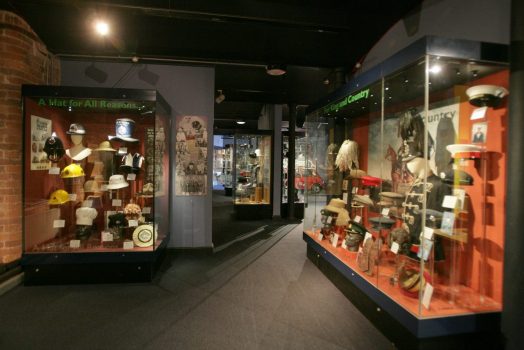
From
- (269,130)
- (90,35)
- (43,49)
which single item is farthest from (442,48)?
(269,130)

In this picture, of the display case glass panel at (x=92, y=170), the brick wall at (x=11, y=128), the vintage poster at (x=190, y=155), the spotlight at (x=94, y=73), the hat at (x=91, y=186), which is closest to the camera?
the brick wall at (x=11, y=128)

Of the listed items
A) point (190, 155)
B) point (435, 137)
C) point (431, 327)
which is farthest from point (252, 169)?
point (431, 327)

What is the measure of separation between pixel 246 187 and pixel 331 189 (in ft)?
13.5

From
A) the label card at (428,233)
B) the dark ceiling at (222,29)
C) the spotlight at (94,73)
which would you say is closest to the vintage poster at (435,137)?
the label card at (428,233)

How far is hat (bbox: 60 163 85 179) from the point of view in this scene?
4148 millimetres

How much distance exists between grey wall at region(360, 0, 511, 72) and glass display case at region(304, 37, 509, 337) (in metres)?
0.34

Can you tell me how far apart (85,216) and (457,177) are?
14.1ft

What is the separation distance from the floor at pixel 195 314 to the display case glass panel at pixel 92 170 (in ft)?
1.90

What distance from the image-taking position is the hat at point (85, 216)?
410 cm

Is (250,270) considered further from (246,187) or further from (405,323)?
(246,187)

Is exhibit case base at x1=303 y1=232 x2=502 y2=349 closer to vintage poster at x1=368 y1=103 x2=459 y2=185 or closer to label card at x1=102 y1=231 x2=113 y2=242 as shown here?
vintage poster at x1=368 y1=103 x2=459 y2=185

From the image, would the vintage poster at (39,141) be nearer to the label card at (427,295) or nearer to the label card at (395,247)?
the label card at (395,247)

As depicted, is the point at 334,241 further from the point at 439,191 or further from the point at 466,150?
the point at 466,150

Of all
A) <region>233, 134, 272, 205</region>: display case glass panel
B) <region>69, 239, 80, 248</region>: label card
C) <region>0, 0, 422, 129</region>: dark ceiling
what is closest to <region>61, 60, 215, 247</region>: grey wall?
<region>0, 0, 422, 129</region>: dark ceiling
